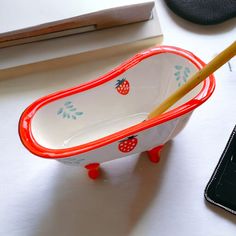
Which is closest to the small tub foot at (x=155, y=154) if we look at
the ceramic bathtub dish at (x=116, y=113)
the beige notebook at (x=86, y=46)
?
the ceramic bathtub dish at (x=116, y=113)

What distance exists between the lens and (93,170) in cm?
38

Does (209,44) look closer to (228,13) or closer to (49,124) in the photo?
(228,13)

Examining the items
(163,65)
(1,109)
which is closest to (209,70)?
(163,65)

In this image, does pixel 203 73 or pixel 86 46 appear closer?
pixel 203 73

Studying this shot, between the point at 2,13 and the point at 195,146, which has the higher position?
the point at 2,13

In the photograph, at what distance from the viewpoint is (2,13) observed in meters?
0.42

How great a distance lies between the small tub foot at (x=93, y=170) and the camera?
0.37 meters

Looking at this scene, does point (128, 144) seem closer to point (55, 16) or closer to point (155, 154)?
point (155, 154)

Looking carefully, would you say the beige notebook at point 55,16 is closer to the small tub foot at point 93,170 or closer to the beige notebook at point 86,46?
the beige notebook at point 86,46

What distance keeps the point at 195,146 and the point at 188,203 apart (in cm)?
6

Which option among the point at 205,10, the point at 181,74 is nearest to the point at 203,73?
the point at 181,74

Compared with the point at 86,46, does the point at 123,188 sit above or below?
below

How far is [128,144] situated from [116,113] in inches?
2.8

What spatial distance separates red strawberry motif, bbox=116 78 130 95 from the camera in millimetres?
389
